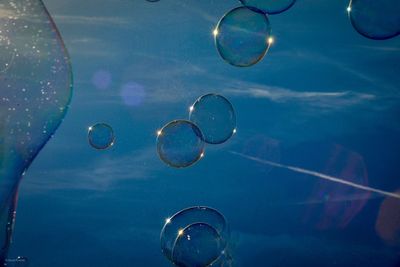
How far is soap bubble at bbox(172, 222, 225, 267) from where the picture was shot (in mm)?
6906

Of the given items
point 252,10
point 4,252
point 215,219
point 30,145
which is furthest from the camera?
point 215,219

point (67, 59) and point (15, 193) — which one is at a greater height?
point (67, 59)

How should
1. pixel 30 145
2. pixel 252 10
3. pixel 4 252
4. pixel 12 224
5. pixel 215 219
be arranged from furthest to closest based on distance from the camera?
pixel 215 219 < pixel 252 10 < pixel 30 145 < pixel 12 224 < pixel 4 252

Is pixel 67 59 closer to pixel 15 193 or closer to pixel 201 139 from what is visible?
pixel 15 193

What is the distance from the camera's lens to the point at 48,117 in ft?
11.8

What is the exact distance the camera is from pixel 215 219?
7.68 metres

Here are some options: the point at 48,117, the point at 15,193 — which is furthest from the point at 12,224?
the point at 48,117

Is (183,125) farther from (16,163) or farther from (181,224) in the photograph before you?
(16,163)

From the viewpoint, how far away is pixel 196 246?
23.1 ft

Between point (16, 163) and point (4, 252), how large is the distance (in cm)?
84

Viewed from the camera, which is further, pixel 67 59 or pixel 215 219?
pixel 215 219

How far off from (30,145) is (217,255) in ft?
15.9

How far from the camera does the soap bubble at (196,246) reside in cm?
691

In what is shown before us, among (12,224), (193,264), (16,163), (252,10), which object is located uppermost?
(252,10)
